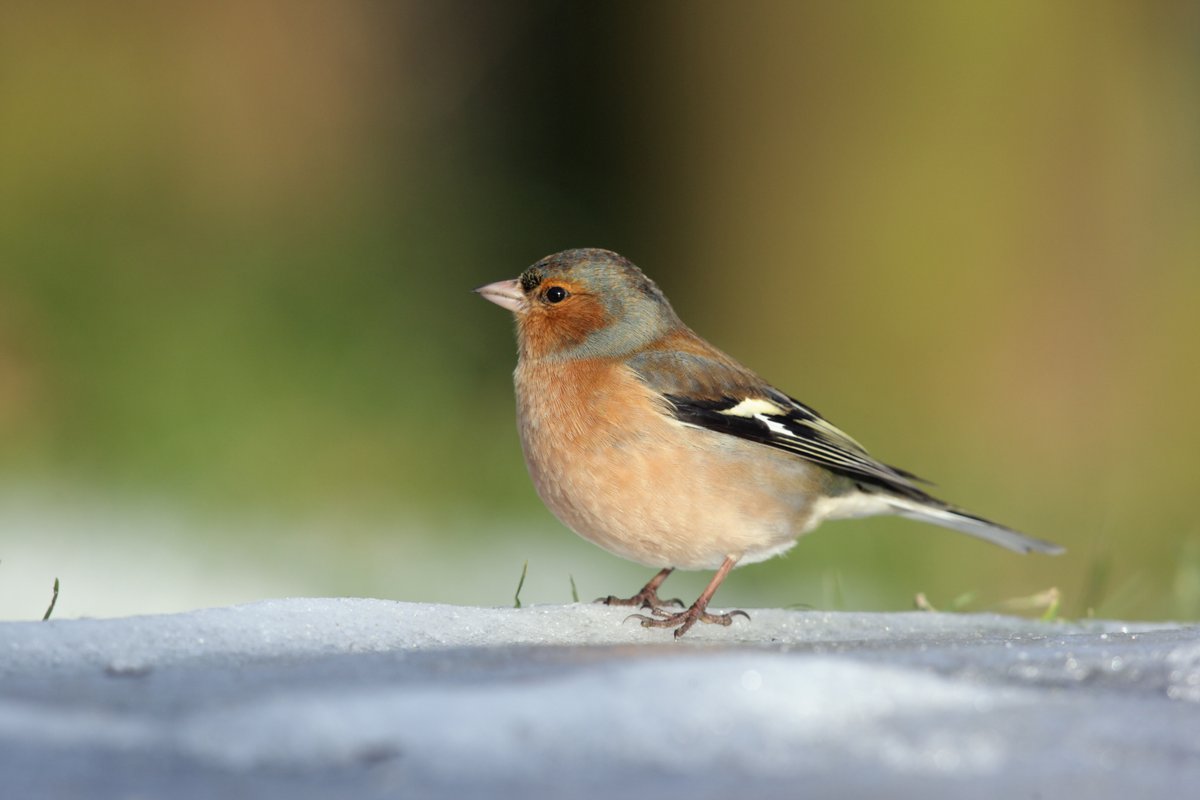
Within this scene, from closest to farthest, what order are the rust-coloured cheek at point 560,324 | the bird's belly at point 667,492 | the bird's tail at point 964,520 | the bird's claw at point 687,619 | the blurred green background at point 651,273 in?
1. the bird's claw at point 687,619
2. the bird's belly at point 667,492
3. the rust-coloured cheek at point 560,324
4. the bird's tail at point 964,520
5. the blurred green background at point 651,273

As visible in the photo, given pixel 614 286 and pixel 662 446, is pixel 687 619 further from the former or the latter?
pixel 614 286

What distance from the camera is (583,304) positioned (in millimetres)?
4305

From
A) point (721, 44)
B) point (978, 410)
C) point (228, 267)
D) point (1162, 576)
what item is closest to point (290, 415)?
point (228, 267)

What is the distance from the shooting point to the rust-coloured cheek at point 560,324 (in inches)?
166

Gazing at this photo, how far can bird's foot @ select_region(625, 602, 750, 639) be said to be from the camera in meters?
3.58

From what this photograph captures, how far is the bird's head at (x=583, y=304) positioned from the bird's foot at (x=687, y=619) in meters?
0.86

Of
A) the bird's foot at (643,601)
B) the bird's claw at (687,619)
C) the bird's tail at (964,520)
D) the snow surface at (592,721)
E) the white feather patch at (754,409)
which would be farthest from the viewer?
the bird's tail at (964,520)

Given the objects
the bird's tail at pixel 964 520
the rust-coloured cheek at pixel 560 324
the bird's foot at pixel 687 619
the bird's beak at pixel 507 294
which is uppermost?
the bird's beak at pixel 507 294

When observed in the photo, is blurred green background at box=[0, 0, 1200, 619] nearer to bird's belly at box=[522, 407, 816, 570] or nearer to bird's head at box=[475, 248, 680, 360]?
bird's head at box=[475, 248, 680, 360]

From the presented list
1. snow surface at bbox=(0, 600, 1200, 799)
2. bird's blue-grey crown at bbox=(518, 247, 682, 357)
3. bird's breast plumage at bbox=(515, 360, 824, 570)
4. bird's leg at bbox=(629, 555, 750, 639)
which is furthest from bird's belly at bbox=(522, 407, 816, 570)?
snow surface at bbox=(0, 600, 1200, 799)

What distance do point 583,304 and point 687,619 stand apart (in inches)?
43.6

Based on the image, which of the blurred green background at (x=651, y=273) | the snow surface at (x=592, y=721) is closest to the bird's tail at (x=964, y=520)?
the blurred green background at (x=651, y=273)

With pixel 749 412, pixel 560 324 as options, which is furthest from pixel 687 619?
pixel 560 324

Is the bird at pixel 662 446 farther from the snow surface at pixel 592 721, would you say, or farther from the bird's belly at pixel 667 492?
the snow surface at pixel 592 721
